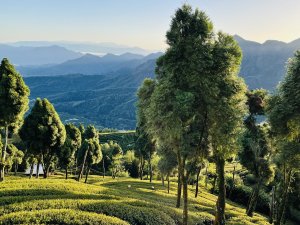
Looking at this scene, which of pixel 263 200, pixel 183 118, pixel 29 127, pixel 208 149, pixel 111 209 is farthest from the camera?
pixel 263 200

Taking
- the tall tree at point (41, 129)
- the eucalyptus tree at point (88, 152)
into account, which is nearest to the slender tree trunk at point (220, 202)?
the tall tree at point (41, 129)

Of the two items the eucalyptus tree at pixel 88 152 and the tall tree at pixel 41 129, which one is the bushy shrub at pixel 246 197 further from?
the tall tree at pixel 41 129

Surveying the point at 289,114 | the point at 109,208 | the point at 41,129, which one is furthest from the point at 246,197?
the point at 109,208

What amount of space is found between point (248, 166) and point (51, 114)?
3381cm

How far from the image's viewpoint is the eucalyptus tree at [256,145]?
52312mm

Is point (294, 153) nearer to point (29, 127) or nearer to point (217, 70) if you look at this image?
point (217, 70)

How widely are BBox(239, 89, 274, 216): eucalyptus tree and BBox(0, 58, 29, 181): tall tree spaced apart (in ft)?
99.3

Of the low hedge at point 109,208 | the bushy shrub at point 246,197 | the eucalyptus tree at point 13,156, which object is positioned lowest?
the bushy shrub at point 246,197

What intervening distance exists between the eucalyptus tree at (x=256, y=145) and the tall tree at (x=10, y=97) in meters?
30.3

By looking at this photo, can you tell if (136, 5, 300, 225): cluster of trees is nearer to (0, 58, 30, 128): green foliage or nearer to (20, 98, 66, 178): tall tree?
(0, 58, 30, 128): green foliage

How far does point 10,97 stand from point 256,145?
36921mm

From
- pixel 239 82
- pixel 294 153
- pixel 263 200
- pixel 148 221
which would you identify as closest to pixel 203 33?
pixel 239 82

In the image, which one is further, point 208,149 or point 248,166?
point 248,166

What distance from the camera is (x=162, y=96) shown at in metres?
35.2
